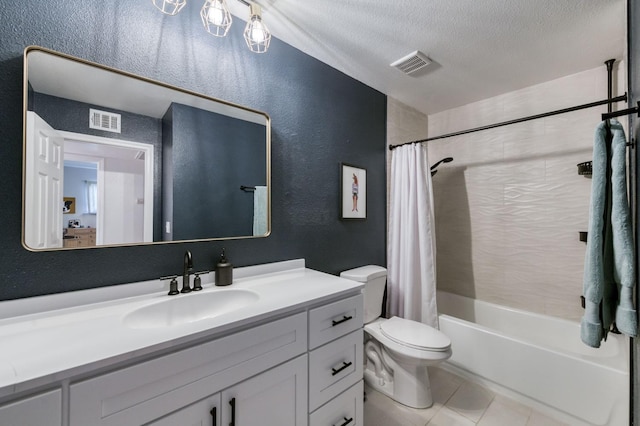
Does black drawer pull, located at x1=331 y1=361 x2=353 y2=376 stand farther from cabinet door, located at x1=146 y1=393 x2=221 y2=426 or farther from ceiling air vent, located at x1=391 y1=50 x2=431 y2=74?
ceiling air vent, located at x1=391 y1=50 x2=431 y2=74

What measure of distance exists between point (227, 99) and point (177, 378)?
1280 mm

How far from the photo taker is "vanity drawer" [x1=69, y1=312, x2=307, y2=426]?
627 millimetres

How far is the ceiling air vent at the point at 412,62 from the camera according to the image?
174 centimetres

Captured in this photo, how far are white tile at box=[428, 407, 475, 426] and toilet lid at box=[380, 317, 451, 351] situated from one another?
451 millimetres

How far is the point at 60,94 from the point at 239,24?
0.92 meters

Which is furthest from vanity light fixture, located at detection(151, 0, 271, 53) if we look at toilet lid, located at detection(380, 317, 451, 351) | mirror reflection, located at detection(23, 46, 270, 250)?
toilet lid, located at detection(380, 317, 451, 351)

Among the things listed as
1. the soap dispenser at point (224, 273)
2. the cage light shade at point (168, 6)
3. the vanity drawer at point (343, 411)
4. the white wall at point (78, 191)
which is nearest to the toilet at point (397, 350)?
the vanity drawer at point (343, 411)

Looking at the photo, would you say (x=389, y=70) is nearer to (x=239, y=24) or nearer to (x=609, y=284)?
(x=239, y=24)

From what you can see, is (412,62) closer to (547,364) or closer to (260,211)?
(260,211)

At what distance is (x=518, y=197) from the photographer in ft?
7.36

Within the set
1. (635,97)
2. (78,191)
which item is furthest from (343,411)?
(635,97)

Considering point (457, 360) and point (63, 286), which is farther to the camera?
point (457, 360)

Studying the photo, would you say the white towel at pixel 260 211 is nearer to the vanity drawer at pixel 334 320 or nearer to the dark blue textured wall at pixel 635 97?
the vanity drawer at pixel 334 320

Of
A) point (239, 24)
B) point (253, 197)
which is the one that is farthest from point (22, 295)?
point (239, 24)
